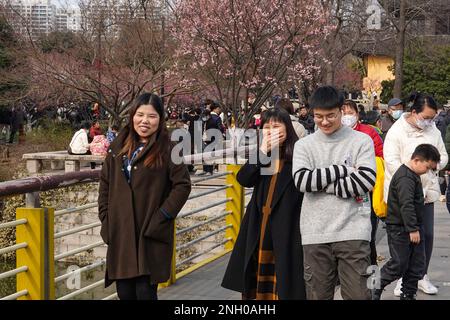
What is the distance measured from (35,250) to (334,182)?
2.00m

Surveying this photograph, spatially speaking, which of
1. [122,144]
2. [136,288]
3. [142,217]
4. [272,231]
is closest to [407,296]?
[272,231]

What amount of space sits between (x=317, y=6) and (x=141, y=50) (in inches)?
196

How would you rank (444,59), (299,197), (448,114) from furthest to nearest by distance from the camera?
1. (444,59)
2. (448,114)
3. (299,197)

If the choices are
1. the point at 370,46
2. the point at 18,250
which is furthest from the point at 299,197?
the point at 370,46

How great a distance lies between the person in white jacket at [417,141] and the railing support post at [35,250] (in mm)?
2939

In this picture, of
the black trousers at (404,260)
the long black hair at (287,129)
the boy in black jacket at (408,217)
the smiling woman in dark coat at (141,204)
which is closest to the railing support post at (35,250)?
the smiling woman in dark coat at (141,204)

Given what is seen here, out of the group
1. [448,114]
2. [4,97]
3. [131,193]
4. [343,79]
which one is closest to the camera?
[131,193]

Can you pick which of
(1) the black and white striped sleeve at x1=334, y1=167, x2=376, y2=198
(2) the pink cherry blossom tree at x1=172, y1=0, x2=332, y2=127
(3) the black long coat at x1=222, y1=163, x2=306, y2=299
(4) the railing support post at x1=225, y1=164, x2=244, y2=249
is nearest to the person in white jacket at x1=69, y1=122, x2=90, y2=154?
(2) the pink cherry blossom tree at x1=172, y1=0, x2=332, y2=127

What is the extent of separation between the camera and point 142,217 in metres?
4.45

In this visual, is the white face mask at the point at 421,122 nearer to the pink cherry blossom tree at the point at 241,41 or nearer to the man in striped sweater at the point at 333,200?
the man in striped sweater at the point at 333,200

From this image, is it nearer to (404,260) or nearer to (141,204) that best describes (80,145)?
(404,260)

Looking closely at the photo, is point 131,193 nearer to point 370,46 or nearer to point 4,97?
point 4,97

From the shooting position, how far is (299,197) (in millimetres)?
5117
